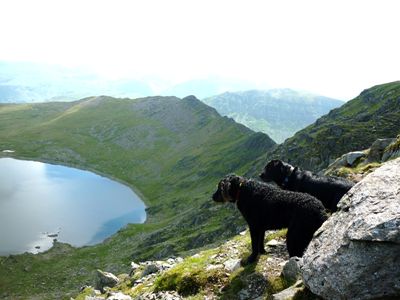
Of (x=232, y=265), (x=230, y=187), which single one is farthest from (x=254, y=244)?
(x=230, y=187)

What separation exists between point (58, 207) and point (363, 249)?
114913 millimetres

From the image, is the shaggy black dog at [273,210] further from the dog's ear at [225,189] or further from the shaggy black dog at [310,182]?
the shaggy black dog at [310,182]

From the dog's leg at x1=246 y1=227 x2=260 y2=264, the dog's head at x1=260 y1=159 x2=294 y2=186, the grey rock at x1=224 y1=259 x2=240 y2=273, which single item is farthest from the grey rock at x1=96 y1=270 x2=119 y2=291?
the dog's leg at x1=246 y1=227 x2=260 y2=264

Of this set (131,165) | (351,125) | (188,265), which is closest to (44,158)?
(131,165)

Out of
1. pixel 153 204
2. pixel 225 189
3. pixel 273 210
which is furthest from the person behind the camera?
pixel 153 204

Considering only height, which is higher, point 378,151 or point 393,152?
point 393,152

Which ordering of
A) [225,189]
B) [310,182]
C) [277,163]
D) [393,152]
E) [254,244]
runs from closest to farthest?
[254,244], [225,189], [310,182], [277,163], [393,152]

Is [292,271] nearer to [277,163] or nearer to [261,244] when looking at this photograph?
[261,244]

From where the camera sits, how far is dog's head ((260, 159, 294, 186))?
1930 cm

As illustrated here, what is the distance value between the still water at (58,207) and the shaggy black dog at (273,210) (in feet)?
243

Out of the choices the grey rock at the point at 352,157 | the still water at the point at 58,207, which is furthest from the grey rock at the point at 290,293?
the still water at the point at 58,207

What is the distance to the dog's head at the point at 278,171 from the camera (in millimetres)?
19297

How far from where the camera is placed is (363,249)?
7.48 m

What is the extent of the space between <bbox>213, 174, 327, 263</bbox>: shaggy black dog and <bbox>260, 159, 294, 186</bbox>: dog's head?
492 centimetres
